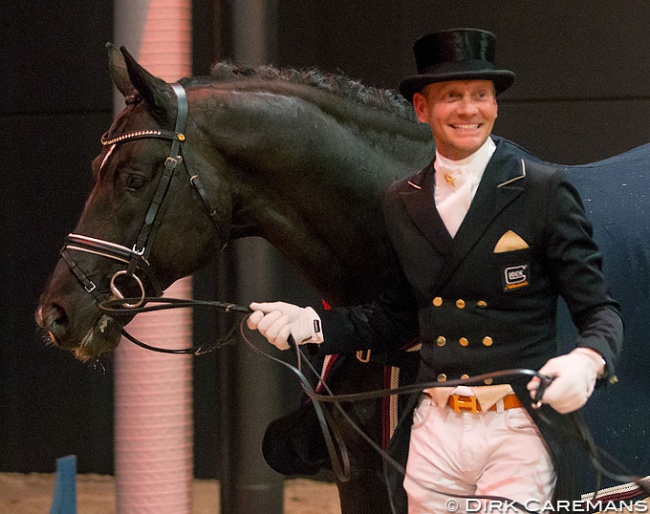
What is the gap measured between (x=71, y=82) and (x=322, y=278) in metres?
2.70

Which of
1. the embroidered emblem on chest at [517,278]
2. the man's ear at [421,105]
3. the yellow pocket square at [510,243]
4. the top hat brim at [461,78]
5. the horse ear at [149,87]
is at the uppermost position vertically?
the horse ear at [149,87]

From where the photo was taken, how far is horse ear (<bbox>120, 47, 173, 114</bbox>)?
214cm

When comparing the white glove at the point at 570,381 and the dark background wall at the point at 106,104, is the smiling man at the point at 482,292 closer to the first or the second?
the white glove at the point at 570,381

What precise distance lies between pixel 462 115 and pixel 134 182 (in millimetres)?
753

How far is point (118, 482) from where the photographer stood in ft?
10.9

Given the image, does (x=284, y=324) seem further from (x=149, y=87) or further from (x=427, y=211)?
(x=149, y=87)

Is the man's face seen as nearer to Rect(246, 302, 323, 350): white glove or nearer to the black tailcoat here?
the black tailcoat

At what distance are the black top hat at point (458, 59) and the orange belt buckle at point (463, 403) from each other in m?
0.58

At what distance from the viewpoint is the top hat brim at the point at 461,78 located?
186 centimetres

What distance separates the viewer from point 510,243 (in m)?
1.86

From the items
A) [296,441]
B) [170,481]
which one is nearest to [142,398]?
[170,481]

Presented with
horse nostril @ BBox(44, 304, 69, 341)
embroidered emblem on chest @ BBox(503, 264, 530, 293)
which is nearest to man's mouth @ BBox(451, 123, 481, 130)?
embroidered emblem on chest @ BBox(503, 264, 530, 293)

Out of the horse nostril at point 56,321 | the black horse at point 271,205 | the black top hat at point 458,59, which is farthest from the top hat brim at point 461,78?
the horse nostril at point 56,321

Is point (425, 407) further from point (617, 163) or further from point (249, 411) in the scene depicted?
point (249, 411)
